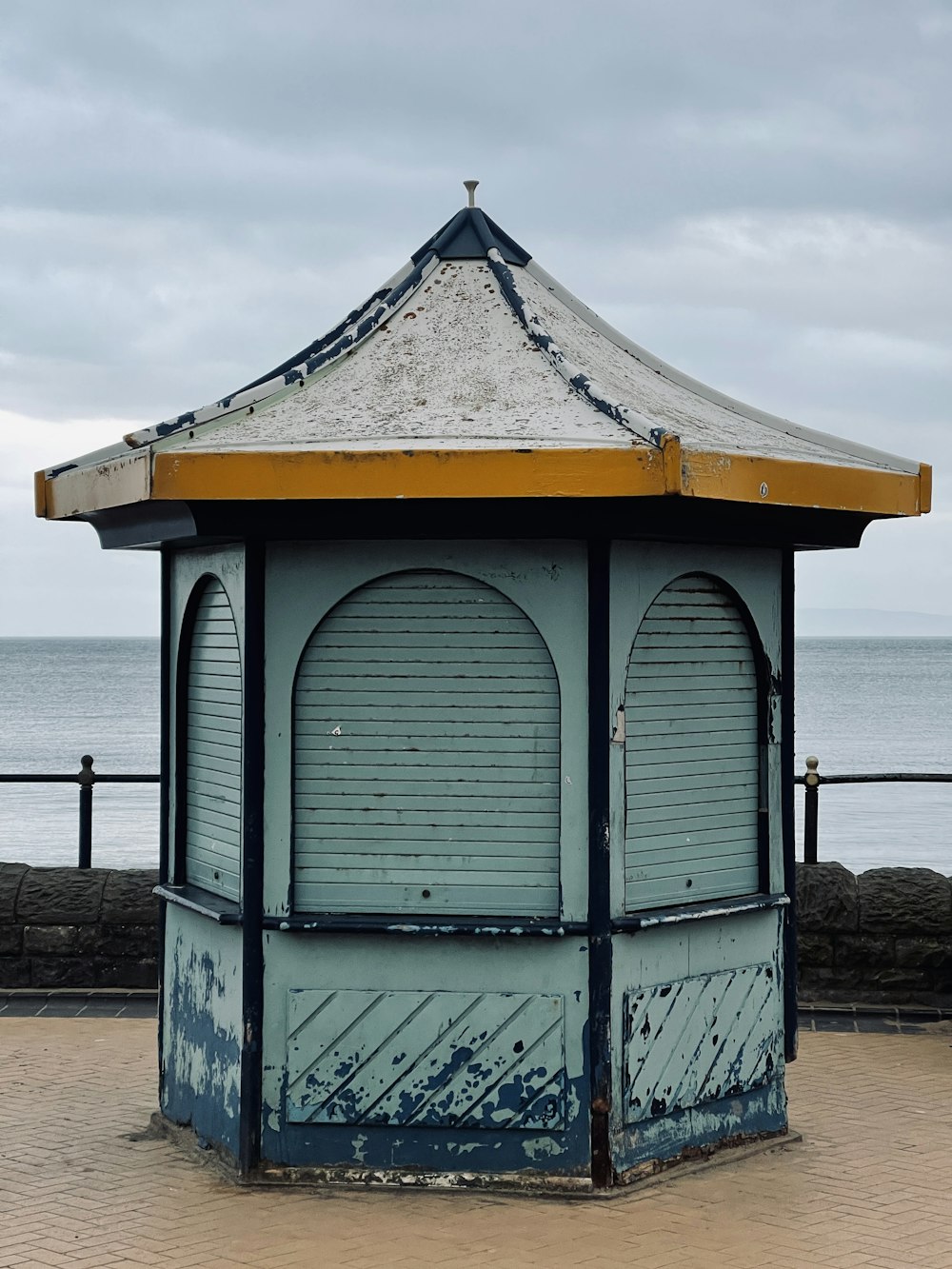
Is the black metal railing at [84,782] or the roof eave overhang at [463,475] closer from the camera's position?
the roof eave overhang at [463,475]

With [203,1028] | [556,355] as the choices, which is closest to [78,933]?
[203,1028]

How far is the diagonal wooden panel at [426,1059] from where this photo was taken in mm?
6238

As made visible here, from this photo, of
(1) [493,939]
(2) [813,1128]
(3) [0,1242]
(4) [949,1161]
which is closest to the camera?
(3) [0,1242]

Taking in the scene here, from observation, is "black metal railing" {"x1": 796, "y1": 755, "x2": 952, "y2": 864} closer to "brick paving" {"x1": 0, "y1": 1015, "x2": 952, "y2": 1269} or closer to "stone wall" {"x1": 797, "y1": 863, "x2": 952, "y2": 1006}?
"stone wall" {"x1": 797, "y1": 863, "x2": 952, "y2": 1006}

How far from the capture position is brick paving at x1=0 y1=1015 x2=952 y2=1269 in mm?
5602

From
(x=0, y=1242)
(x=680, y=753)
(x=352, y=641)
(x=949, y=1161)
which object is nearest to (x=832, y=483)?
(x=680, y=753)

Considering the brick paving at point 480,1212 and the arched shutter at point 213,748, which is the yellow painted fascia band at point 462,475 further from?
the brick paving at point 480,1212

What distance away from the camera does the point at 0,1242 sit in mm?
5742

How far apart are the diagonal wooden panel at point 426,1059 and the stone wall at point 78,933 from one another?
3737mm

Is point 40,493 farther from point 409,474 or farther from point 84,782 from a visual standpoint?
point 84,782

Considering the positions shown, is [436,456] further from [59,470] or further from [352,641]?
[59,470]

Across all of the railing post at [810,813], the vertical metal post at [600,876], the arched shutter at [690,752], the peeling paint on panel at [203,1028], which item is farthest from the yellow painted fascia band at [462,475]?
the railing post at [810,813]

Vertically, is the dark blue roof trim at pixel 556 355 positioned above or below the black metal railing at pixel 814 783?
above

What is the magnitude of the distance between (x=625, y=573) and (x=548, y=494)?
0.69 meters
